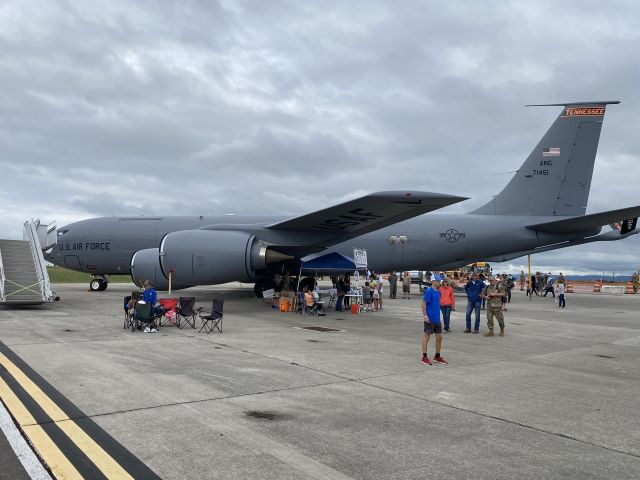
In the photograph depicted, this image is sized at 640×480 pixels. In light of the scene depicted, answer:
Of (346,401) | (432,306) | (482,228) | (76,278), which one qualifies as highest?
(482,228)

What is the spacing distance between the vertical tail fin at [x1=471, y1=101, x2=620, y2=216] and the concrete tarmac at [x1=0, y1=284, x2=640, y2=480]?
43.1ft

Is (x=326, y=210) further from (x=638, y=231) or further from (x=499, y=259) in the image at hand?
(x=638, y=231)

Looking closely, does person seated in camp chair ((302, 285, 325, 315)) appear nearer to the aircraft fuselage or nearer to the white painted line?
the aircraft fuselage

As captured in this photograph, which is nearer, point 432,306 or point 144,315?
point 432,306

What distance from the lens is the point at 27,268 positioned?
18.2 metres

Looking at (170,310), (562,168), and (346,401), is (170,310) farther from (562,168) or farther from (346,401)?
(562,168)

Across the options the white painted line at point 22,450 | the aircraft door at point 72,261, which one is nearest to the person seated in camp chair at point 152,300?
the white painted line at point 22,450

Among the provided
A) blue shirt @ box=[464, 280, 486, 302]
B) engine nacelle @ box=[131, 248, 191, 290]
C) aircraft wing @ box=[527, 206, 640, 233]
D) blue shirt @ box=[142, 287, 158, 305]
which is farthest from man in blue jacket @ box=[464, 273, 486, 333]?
engine nacelle @ box=[131, 248, 191, 290]

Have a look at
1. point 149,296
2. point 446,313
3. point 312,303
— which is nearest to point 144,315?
point 149,296

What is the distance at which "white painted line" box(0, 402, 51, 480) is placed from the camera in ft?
12.0

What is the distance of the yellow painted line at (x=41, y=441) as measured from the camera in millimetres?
3713

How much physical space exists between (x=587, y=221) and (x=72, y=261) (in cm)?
2468

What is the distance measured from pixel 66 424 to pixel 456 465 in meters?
3.66

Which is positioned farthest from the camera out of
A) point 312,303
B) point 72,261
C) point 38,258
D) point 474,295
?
point 72,261
